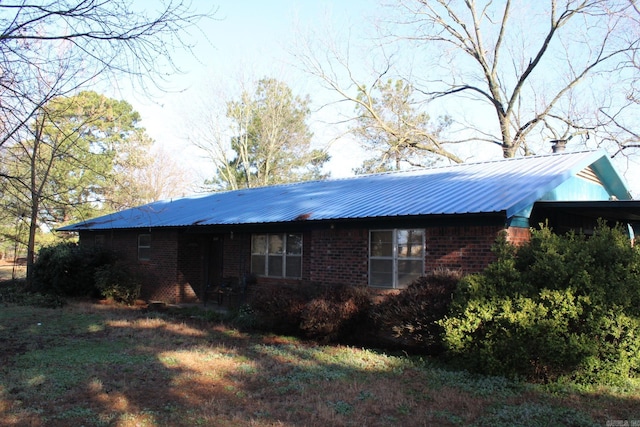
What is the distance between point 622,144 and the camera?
23969 mm

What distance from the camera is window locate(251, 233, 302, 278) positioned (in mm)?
13328

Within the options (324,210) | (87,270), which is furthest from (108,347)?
(87,270)

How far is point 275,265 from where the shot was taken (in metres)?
13.9

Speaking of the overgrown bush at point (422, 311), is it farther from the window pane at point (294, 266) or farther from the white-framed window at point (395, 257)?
the window pane at point (294, 266)

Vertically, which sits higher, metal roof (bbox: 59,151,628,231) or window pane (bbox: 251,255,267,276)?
metal roof (bbox: 59,151,628,231)

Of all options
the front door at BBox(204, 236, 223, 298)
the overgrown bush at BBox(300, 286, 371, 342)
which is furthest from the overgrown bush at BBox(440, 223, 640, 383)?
the front door at BBox(204, 236, 223, 298)

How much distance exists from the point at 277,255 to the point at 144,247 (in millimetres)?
Result: 6553

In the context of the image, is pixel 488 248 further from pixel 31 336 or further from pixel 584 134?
pixel 584 134

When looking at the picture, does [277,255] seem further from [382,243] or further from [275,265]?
[382,243]

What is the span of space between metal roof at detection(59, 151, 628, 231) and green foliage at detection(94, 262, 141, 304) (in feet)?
5.92

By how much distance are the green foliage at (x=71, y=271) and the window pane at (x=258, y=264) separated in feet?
20.4

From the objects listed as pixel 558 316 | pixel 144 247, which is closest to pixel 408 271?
pixel 558 316

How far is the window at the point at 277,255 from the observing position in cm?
1333

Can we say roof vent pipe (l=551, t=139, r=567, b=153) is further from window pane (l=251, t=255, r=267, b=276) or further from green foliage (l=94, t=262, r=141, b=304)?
green foliage (l=94, t=262, r=141, b=304)
